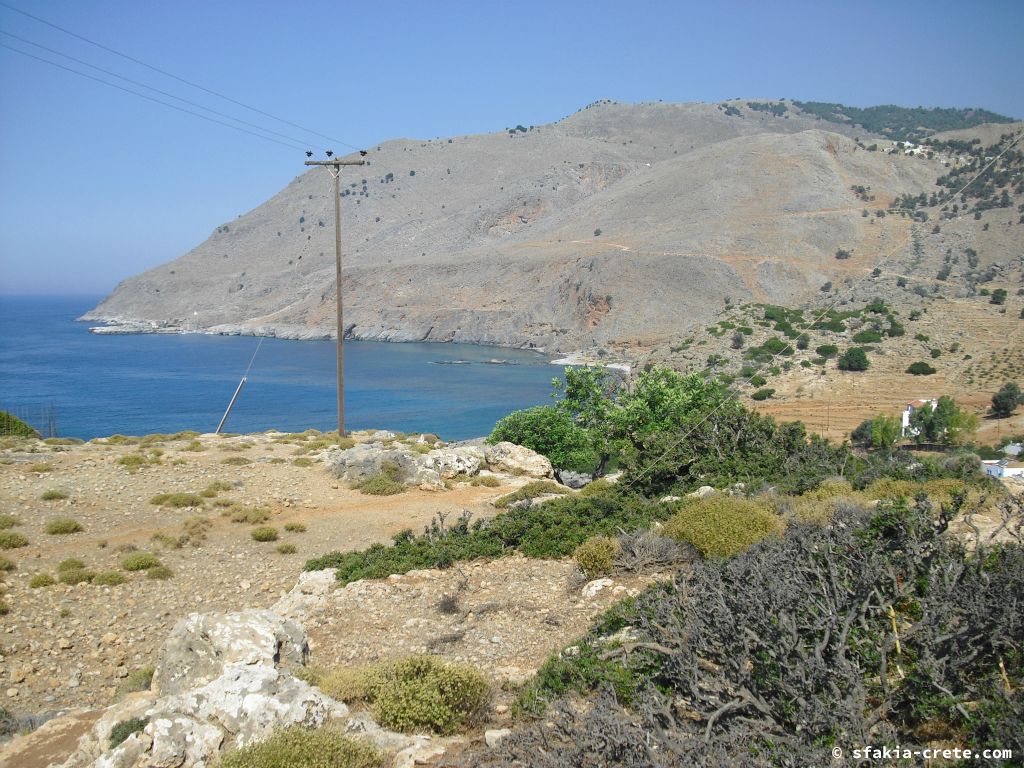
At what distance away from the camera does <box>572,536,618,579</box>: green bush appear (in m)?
10.3

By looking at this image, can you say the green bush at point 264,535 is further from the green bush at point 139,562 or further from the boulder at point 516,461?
the boulder at point 516,461

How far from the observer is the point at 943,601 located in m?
5.43

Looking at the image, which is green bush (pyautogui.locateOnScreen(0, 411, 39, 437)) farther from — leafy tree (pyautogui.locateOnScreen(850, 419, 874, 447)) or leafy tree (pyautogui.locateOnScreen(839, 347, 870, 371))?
leafy tree (pyautogui.locateOnScreen(839, 347, 870, 371))

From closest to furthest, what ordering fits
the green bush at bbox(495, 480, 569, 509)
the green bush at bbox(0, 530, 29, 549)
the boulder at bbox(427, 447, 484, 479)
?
the green bush at bbox(0, 530, 29, 549) < the green bush at bbox(495, 480, 569, 509) < the boulder at bbox(427, 447, 484, 479)

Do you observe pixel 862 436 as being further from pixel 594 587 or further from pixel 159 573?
pixel 159 573

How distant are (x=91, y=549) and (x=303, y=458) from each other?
7.86m

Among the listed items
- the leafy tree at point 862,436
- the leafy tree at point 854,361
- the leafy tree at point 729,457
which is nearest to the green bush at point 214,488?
the leafy tree at point 729,457

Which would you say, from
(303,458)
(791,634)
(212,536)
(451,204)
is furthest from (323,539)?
(451,204)

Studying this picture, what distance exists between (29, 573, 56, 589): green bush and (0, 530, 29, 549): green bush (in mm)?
1992

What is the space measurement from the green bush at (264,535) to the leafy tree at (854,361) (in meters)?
40.9

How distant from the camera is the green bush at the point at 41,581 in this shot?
1231 cm

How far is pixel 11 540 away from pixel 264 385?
63758mm

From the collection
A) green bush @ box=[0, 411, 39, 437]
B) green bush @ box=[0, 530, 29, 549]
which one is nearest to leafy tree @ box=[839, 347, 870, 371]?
green bush @ box=[0, 411, 39, 437]

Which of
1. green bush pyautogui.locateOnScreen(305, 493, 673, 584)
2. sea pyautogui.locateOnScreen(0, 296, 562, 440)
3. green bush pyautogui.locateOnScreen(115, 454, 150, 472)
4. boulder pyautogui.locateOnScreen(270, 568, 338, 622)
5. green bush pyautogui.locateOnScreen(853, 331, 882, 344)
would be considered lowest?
sea pyautogui.locateOnScreen(0, 296, 562, 440)
